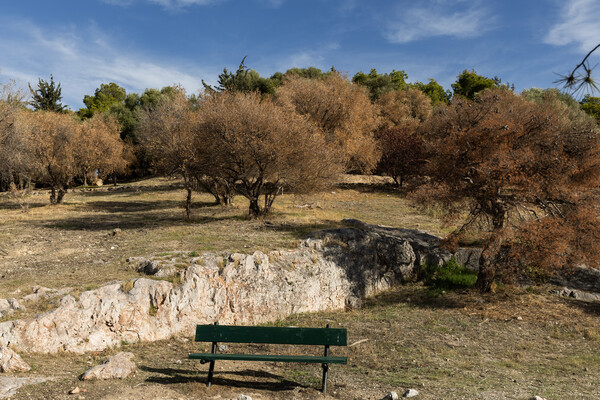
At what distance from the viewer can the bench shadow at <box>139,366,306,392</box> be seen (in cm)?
769

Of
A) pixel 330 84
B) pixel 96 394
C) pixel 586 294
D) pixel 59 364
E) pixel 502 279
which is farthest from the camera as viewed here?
pixel 330 84

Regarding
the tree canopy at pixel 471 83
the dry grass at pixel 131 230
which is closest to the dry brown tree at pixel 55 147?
the dry grass at pixel 131 230

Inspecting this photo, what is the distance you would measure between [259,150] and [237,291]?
379 inches

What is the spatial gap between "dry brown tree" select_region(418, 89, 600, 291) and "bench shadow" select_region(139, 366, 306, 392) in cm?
898

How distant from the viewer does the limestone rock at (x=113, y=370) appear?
7.43 meters

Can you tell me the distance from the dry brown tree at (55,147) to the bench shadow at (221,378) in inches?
1035

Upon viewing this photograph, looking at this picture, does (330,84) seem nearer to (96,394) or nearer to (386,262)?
(386,262)

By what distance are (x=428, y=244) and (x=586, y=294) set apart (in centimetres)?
597

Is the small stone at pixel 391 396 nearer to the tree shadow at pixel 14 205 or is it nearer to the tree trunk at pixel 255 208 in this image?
the tree trunk at pixel 255 208

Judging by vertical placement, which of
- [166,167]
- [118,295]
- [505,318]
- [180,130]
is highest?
[180,130]

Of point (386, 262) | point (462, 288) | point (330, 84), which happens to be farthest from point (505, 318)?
point (330, 84)

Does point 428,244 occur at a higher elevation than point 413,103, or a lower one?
lower

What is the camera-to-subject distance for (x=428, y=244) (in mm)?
18703

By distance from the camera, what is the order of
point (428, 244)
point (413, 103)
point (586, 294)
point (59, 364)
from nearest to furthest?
point (59, 364) → point (586, 294) → point (428, 244) → point (413, 103)
